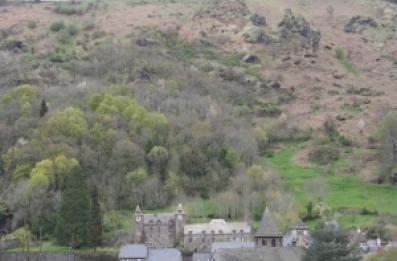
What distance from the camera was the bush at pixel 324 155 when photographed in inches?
A: 6024

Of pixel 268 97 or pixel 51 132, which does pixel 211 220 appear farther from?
pixel 268 97

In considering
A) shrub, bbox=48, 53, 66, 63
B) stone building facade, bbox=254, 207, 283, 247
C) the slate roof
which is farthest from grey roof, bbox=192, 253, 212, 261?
shrub, bbox=48, 53, 66, 63

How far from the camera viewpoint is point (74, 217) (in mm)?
105812

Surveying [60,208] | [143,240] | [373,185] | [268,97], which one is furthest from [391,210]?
[268,97]

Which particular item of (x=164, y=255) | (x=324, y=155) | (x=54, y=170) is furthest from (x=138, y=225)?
(x=324, y=155)

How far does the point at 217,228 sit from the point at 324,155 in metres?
50.5

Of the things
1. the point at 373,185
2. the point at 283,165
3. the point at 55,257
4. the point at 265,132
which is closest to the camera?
the point at 55,257

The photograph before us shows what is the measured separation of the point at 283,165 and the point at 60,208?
172 ft

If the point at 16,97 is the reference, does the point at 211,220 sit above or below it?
Result: below

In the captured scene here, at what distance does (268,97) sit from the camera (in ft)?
632

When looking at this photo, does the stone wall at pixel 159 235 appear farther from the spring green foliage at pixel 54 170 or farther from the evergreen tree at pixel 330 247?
the evergreen tree at pixel 330 247

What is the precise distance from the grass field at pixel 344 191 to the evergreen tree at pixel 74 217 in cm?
3497

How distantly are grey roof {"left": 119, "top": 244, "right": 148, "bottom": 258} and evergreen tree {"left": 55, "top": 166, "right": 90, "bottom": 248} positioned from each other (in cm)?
946

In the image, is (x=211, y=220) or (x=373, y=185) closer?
A: (x=211, y=220)
